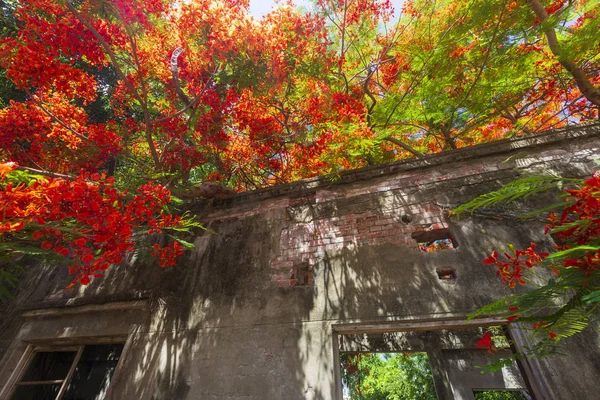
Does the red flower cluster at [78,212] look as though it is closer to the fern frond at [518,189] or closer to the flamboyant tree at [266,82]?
the flamboyant tree at [266,82]

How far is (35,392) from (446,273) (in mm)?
6884

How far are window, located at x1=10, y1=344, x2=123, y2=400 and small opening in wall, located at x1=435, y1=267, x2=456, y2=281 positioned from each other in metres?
5.60

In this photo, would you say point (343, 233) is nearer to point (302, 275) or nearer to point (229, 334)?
point (302, 275)

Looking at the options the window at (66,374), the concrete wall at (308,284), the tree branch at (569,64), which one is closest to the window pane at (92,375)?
the window at (66,374)

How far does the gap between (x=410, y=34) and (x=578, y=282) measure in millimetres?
6541

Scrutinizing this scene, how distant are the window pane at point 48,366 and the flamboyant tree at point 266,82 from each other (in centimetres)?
199

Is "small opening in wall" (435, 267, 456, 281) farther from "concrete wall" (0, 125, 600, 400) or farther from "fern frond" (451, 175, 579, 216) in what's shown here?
"fern frond" (451, 175, 579, 216)

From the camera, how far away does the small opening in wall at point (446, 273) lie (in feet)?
10.2

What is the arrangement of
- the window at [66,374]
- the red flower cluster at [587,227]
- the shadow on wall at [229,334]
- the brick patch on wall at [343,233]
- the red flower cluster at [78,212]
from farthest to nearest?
the window at [66,374] → the brick patch on wall at [343,233] → the shadow on wall at [229,334] → the red flower cluster at [78,212] → the red flower cluster at [587,227]

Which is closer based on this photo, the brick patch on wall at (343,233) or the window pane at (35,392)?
the brick patch on wall at (343,233)

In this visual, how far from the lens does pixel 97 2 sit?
4641mm

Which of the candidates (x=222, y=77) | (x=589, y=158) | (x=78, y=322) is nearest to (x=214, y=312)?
(x=78, y=322)

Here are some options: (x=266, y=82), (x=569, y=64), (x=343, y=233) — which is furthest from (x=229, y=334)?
(x=569, y=64)

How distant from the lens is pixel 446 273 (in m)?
3.20
